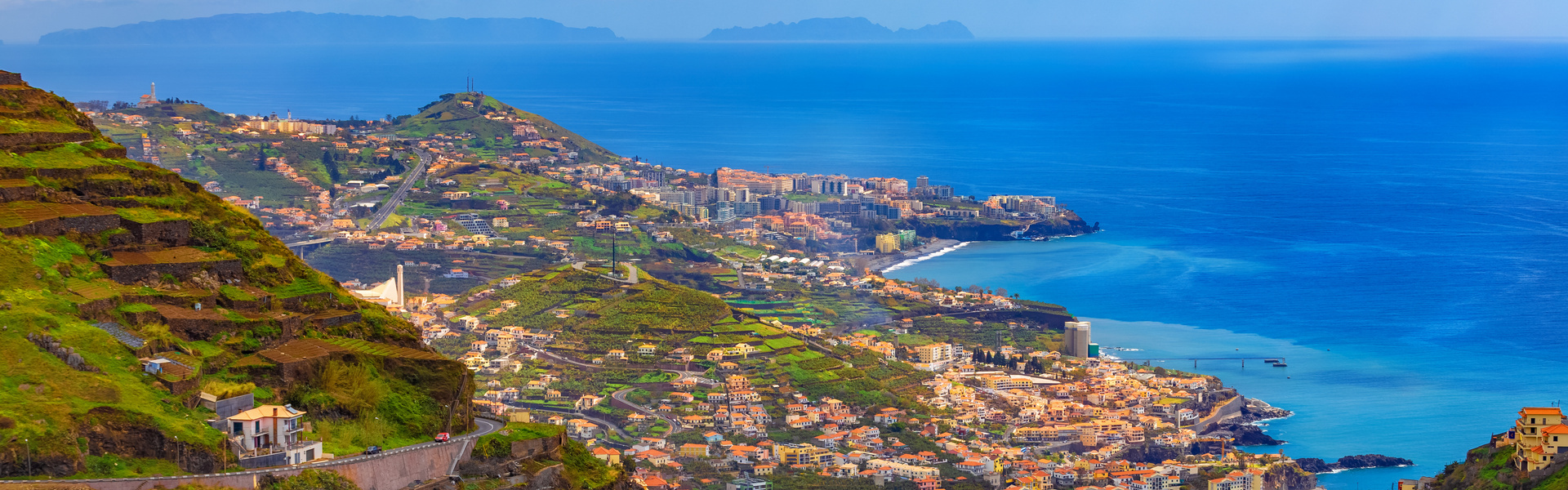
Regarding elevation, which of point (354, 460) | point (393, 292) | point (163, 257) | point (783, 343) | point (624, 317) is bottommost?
point (354, 460)

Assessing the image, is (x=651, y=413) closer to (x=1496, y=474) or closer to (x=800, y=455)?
(x=800, y=455)

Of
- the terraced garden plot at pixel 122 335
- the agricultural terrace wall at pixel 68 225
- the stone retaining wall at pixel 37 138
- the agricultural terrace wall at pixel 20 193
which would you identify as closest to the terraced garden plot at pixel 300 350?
the terraced garden plot at pixel 122 335

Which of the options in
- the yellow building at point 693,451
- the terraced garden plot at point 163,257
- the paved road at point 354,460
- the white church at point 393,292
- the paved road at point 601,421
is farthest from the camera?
the white church at point 393,292

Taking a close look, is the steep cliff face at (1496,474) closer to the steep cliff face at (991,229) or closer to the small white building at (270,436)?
the small white building at (270,436)

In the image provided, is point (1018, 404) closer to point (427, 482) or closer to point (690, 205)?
point (427, 482)

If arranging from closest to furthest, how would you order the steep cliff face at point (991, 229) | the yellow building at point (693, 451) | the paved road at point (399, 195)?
the yellow building at point (693, 451), the paved road at point (399, 195), the steep cliff face at point (991, 229)

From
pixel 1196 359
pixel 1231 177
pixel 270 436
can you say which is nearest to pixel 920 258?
pixel 1196 359

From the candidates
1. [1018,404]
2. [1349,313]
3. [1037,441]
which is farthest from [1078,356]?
[1349,313]
